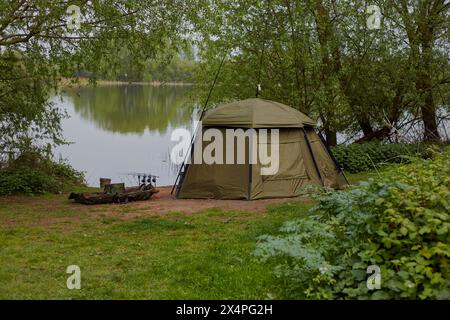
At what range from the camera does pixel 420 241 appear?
3930 millimetres

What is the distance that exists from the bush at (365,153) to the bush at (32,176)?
8.29 m

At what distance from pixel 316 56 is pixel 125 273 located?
1118cm

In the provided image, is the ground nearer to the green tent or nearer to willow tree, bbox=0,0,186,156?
the green tent

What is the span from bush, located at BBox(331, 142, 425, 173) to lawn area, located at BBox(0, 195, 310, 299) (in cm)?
587

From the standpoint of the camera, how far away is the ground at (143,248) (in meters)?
4.77

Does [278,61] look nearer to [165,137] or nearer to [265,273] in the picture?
[265,273]

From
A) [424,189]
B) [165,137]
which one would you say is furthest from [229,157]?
[165,137]

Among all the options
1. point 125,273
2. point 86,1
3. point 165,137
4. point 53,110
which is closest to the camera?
point 125,273

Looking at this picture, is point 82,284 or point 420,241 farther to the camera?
point 82,284

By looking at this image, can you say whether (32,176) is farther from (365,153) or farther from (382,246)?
(382,246)

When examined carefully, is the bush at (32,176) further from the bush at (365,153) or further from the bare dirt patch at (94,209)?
the bush at (365,153)

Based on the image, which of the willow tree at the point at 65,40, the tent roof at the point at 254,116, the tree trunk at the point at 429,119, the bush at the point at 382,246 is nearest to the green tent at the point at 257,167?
the tent roof at the point at 254,116

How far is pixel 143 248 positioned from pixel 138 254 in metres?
0.30
